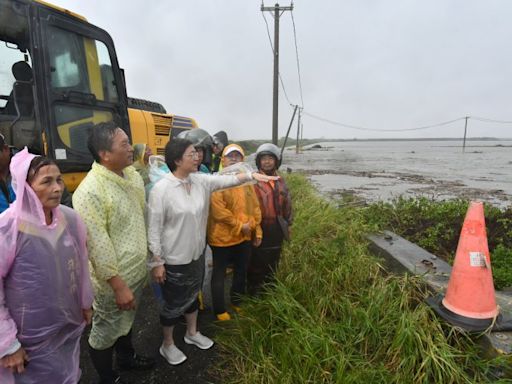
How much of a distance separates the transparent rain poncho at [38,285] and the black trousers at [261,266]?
1786 mm

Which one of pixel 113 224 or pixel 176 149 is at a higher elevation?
pixel 176 149

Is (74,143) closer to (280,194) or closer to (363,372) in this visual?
(280,194)

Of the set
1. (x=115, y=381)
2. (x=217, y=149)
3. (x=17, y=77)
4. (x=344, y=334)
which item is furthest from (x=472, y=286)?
(x=17, y=77)

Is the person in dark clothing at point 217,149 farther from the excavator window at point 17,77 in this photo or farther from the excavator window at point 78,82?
the excavator window at point 17,77

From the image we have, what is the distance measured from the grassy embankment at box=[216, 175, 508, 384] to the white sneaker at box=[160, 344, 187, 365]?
→ 0.32 m

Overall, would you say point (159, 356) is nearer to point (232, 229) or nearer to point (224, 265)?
point (224, 265)

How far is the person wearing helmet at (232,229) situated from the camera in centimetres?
288

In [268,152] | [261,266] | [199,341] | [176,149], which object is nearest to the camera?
[176,149]

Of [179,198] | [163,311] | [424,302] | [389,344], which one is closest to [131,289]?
[163,311]

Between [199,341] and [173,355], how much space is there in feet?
0.86

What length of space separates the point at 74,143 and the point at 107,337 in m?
2.47

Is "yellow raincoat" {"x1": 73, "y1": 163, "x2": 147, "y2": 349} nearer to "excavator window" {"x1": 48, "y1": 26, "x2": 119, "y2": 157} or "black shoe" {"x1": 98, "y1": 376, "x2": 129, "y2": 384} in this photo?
"black shoe" {"x1": 98, "y1": 376, "x2": 129, "y2": 384}

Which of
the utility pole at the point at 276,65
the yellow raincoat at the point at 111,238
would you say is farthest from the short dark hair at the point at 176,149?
the utility pole at the point at 276,65

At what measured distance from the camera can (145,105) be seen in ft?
24.4
